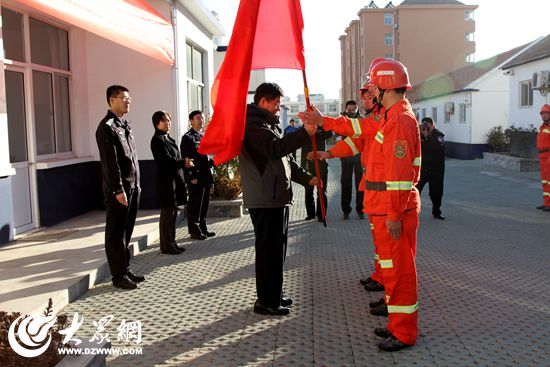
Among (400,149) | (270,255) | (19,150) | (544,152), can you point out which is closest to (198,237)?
(19,150)

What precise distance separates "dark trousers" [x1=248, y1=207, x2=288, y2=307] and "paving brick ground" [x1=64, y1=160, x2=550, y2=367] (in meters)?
0.22

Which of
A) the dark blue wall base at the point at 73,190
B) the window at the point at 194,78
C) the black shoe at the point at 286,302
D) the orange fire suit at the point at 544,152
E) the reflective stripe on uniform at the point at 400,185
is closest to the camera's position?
the reflective stripe on uniform at the point at 400,185

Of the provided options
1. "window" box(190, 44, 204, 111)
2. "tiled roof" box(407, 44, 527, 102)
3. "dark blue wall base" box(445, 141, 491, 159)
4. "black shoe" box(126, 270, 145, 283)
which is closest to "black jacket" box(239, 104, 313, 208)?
"black shoe" box(126, 270, 145, 283)

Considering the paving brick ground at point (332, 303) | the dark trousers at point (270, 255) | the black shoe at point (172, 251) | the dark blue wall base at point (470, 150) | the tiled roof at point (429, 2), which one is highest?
the tiled roof at point (429, 2)

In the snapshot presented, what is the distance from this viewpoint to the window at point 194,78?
12.9 metres

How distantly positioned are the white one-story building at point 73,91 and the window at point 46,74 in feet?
0.05

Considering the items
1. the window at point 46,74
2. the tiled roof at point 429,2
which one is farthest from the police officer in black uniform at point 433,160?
the tiled roof at point 429,2

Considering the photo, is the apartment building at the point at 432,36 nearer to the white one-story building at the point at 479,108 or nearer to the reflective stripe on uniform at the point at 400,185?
the white one-story building at the point at 479,108

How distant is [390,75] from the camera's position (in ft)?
14.8

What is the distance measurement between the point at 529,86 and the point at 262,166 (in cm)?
2091

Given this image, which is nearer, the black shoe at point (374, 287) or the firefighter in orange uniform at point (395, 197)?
the firefighter in orange uniform at point (395, 197)

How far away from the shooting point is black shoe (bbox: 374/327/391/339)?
455 centimetres

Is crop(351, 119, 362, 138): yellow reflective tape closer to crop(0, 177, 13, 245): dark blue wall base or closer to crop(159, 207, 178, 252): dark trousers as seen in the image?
crop(159, 207, 178, 252): dark trousers

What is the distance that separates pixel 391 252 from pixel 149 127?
744 centimetres
